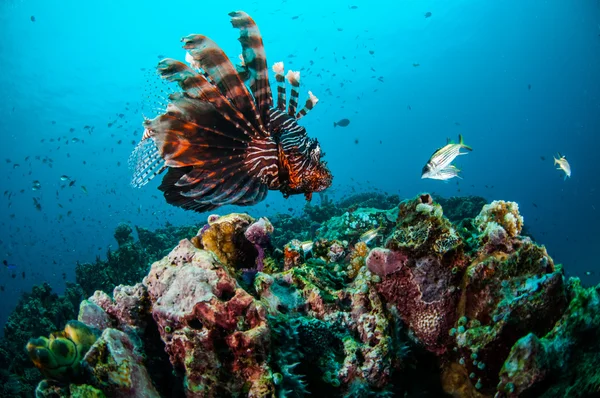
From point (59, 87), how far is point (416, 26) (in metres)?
61.3

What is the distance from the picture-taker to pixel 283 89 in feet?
12.7

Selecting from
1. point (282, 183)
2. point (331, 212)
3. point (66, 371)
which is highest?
point (331, 212)

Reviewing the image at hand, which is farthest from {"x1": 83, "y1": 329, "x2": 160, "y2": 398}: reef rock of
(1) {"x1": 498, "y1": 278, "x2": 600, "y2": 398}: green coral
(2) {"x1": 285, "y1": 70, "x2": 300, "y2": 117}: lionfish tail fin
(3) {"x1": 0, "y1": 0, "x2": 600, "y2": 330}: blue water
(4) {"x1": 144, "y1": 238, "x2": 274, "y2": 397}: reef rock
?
(3) {"x1": 0, "y1": 0, "x2": 600, "y2": 330}: blue water

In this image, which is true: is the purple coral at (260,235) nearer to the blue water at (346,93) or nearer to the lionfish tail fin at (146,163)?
the lionfish tail fin at (146,163)

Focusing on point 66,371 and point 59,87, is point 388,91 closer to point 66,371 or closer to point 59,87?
point 59,87

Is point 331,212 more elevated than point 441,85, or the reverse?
point 441,85

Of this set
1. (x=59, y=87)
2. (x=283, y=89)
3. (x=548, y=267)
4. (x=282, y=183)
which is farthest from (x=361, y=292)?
(x=59, y=87)

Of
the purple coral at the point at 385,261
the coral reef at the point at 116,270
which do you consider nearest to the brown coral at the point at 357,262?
the purple coral at the point at 385,261

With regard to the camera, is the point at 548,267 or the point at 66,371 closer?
the point at 66,371

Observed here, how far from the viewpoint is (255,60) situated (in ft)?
10.4

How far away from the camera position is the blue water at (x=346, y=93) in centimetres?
4578

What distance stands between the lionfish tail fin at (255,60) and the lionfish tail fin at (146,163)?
1142 mm

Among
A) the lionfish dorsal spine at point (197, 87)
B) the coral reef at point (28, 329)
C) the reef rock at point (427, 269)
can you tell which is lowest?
the coral reef at point (28, 329)

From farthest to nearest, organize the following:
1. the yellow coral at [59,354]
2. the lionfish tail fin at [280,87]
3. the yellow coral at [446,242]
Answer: the lionfish tail fin at [280,87] < the yellow coral at [446,242] < the yellow coral at [59,354]
